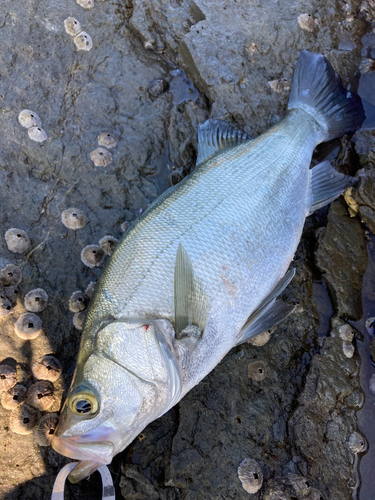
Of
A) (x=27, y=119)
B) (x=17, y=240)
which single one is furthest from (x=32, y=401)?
(x=27, y=119)

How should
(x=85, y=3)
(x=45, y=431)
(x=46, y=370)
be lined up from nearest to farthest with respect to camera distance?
(x=45, y=431) → (x=46, y=370) → (x=85, y=3)

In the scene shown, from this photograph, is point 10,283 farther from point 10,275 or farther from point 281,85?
point 281,85

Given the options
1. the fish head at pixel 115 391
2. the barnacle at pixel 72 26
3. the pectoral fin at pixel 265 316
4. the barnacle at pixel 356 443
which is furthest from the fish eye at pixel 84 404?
the barnacle at pixel 72 26

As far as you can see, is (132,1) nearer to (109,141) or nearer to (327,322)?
(109,141)

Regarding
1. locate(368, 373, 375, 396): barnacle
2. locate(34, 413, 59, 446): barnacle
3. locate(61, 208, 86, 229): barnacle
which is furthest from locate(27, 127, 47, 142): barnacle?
locate(368, 373, 375, 396): barnacle

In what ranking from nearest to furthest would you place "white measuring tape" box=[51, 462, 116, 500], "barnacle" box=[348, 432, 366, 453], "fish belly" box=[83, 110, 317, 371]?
"white measuring tape" box=[51, 462, 116, 500] → "fish belly" box=[83, 110, 317, 371] → "barnacle" box=[348, 432, 366, 453]

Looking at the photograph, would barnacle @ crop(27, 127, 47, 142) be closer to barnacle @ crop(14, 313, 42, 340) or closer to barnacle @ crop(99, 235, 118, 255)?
barnacle @ crop(99, 235, 118, 255)
